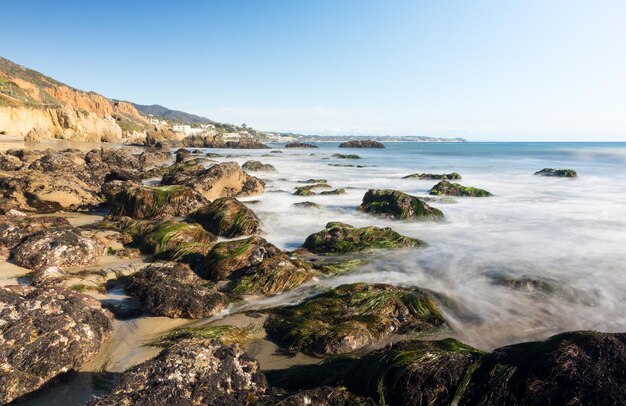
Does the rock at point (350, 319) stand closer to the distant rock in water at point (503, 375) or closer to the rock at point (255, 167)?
the distant rock in water at point (503, 375)

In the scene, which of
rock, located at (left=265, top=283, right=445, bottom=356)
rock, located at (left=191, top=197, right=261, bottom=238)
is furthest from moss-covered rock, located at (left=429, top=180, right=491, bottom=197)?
rock, located at (left=265, top=283, right=445, bottom=356)

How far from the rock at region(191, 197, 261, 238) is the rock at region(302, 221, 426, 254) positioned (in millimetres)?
1461

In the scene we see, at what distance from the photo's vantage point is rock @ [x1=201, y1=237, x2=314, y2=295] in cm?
548

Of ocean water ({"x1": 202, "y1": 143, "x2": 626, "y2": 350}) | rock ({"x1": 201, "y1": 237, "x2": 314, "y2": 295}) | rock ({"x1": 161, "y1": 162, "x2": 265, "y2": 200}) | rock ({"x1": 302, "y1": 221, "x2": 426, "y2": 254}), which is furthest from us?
rock ({"x1": 161, "y1": 162, "x2": 265, "y2": 200})

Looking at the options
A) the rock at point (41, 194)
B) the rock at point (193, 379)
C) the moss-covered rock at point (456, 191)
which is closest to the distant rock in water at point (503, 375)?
the rock at point (193, 379)

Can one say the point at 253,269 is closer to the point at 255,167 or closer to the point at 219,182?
the point at 219,182

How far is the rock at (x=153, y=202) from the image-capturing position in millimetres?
9227

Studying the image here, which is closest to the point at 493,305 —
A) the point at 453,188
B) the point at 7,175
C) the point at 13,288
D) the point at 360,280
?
the point at 360,280

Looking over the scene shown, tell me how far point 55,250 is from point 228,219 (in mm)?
3509

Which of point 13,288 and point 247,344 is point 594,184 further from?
point 13,288

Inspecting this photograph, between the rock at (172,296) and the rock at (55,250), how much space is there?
4.45 ft

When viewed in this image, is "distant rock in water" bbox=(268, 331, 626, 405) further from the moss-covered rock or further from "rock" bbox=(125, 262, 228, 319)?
the moss-covered rock

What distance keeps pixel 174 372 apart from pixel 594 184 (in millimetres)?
23277

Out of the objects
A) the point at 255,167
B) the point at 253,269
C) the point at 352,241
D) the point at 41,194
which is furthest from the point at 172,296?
the point at 255,167
